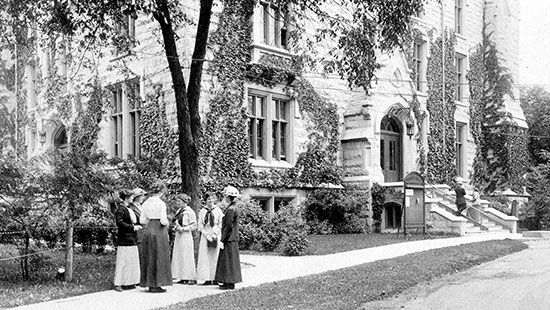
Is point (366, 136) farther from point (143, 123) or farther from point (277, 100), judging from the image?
point (143, 123)

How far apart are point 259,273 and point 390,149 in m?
15.1

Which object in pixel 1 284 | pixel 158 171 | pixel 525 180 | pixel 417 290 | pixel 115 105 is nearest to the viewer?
pixel 417 290

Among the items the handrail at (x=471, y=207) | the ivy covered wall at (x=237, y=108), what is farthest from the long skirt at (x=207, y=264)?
the handrail at (x=471, y=207)

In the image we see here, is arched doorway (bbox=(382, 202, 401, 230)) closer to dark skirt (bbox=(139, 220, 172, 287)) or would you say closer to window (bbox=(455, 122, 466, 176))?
window (bbox=(455, 122, 466, 176))

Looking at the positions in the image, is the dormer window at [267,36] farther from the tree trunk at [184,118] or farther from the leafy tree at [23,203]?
the leafy tree at [23,203]

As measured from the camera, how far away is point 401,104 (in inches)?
1053

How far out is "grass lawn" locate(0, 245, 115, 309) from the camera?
1098cm

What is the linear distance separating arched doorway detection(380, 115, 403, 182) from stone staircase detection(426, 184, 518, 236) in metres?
1.49

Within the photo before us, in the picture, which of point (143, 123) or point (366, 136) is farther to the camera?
point (366, 136)

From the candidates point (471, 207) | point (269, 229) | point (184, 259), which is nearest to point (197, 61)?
point (184, 259)

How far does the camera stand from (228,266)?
11609 millimetres

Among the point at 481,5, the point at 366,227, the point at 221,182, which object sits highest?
the point at 481,5

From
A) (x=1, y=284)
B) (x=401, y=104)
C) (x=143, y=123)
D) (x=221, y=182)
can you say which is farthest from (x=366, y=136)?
(x=1, y=284)

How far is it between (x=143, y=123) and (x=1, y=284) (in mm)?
10162
